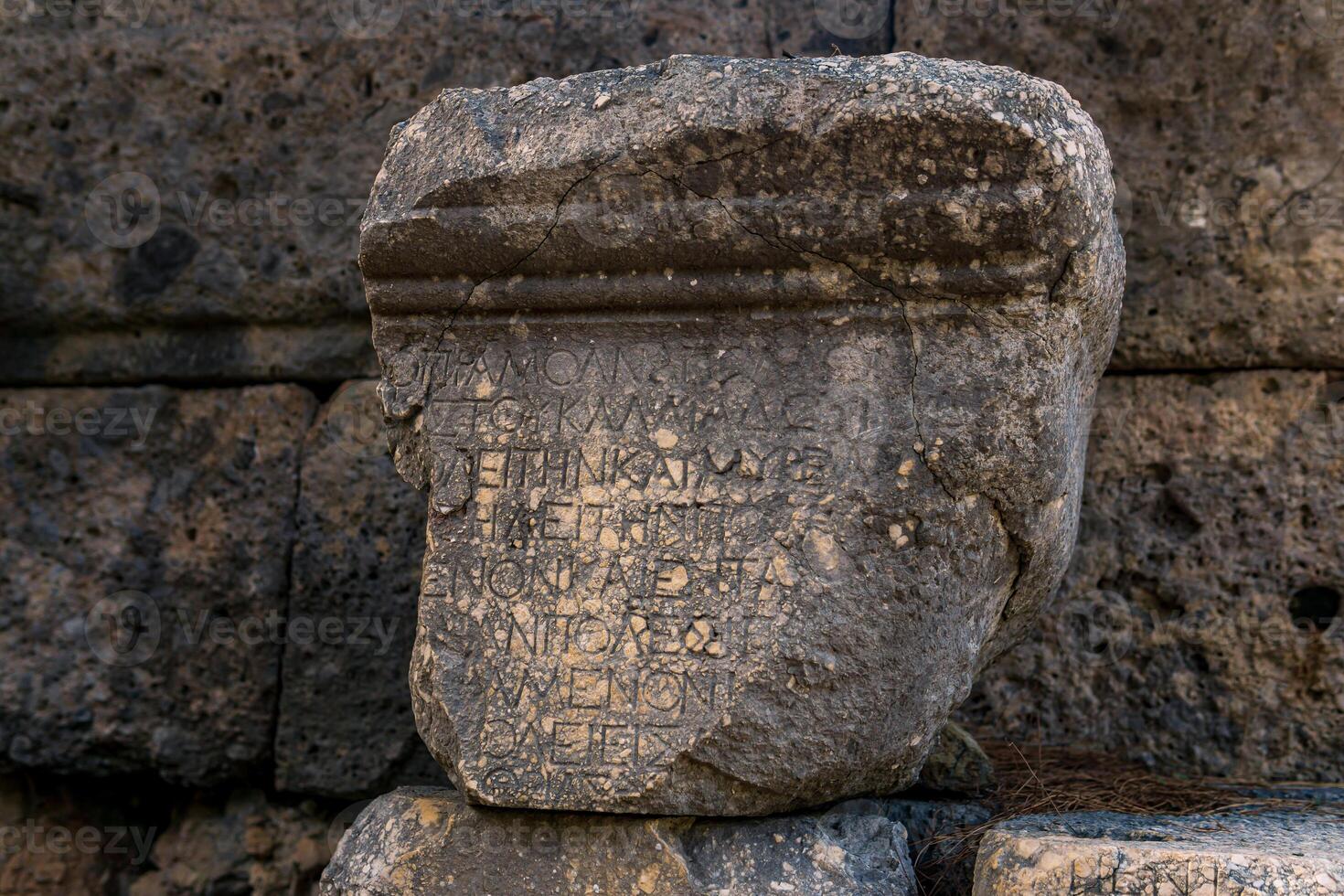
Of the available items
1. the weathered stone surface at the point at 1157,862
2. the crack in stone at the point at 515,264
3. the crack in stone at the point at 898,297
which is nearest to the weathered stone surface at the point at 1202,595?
the weathered stone surface at the point at 1157,862

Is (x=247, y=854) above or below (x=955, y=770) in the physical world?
below

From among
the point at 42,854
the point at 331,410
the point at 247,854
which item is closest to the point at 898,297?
the point at 331,410

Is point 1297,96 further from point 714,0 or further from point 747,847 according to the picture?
point 747,847

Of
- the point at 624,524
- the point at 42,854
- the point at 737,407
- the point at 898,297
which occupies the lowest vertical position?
the point at 42,854

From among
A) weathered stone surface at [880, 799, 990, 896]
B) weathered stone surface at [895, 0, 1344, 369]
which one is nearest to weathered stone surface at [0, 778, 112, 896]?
weathered stone surface at [880, 799, 990, 896]

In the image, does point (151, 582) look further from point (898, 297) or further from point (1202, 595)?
point (1202, 595)

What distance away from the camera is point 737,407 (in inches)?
70.3

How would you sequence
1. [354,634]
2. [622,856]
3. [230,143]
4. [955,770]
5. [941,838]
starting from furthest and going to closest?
[230,143] → [354,634] → [955,770] → [941,838] → [622,856]

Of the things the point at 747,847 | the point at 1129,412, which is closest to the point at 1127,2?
the point at 1129,412

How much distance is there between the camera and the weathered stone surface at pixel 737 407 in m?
1.69

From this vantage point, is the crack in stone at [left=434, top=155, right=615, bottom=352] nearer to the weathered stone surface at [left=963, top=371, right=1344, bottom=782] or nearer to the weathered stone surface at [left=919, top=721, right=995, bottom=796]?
the weathered stone surface at [left=919, top=721, right=995, bottom=796]

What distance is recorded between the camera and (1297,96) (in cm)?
247

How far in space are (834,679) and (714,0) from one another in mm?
1534

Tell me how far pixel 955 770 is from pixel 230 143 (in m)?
1.87
